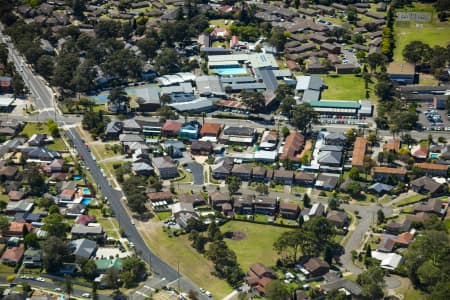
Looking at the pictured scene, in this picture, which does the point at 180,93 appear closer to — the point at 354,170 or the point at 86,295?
the point at 354,170

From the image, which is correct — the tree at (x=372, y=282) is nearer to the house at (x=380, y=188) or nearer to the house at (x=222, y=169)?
the house at (x=380, y=188)

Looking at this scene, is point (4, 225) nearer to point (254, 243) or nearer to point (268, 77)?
point (254, 243)

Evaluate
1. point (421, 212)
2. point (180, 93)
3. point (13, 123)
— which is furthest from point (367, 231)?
point (13, 123)

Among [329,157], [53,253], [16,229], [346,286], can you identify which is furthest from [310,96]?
[53,253]

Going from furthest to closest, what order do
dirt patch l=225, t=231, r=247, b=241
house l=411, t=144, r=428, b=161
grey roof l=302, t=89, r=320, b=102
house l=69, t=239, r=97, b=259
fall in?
grey roof l=302, t=89, r=320, b=102 < house l=411, t=144, r=428, b=161 < dirt patch l=225, t=231, r=247, b=241 < house l=69, t=239, r=97, b=259

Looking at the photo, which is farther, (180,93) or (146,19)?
(146,19)

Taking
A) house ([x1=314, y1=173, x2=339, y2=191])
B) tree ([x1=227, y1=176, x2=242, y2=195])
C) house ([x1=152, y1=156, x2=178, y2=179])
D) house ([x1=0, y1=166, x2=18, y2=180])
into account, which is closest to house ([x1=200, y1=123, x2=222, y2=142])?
house ([x1=152, y1=156, x2=178, y2=179])

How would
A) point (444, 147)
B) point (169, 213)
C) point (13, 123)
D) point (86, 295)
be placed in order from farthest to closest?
point (13, 123) < point (444, 147) < point (169, 213) < point (86, 295)

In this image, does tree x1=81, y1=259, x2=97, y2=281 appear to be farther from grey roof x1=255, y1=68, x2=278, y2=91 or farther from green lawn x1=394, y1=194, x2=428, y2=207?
grey roof x1=255, y1=68, x2=278, y2=91
